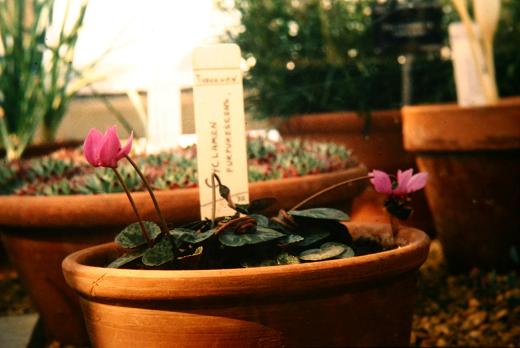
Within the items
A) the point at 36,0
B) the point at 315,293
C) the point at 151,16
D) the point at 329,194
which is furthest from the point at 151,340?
the point at 151,16

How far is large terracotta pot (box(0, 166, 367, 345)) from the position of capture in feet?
Result: 5.55

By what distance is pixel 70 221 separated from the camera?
1739 mm

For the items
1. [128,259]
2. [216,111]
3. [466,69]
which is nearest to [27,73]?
[466,69]

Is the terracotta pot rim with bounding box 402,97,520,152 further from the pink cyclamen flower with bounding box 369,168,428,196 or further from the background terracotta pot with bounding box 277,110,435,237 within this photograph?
the pink cyclamen flower with bounding box 369,168,428,196

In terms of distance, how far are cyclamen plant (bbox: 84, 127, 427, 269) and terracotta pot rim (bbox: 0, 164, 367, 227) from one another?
43 cm

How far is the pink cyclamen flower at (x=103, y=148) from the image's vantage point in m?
1.05

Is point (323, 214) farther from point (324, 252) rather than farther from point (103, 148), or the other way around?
point (103, 148)

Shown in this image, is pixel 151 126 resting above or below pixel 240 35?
below

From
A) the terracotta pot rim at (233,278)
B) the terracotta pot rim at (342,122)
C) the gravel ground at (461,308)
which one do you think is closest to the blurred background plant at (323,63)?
the terracotta pot rim at (342,122)

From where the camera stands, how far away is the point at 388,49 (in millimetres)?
3043

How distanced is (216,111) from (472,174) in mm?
1239

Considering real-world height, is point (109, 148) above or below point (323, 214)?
above

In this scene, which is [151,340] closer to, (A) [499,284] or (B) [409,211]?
(B) [409,211]

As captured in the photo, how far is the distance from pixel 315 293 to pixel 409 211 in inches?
9.8
